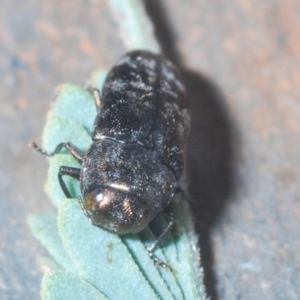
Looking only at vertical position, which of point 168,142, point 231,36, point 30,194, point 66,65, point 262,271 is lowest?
point 262,271

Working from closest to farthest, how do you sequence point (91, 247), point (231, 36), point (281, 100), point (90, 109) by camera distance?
point (91, 247)
point (90, 109)
point (281, 100)
point (231, 36)

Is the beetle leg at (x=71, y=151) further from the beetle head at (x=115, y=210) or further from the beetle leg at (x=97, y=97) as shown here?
the beetle leg at (x=97, y=97)

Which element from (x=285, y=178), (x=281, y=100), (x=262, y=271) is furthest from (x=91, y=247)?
(x=281, y=100)

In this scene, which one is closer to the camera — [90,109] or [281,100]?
[90,109]

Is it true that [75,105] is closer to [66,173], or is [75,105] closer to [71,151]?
[71,151]

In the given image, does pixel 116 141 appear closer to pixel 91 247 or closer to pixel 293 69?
pixel 91 247

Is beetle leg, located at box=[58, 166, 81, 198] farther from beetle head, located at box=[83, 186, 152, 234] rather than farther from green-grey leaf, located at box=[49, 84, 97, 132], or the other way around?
green-grey leaf, located at box=[49, 84, 97, 132]

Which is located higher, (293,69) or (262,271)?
(293,69)
